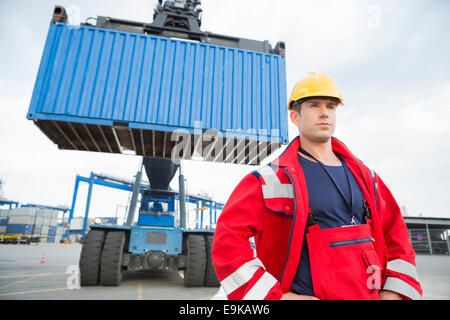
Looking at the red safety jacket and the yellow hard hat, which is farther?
the yellow hard hat

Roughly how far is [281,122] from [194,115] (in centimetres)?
199

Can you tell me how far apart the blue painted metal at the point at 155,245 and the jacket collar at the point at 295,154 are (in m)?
5.06

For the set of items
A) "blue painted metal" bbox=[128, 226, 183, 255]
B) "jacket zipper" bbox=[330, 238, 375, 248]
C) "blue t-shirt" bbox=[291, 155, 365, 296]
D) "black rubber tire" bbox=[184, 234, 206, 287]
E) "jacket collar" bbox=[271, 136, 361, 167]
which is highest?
"jacket collar" bbox=[271, 136, 361, 167]

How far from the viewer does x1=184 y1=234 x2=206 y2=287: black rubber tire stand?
226 inches

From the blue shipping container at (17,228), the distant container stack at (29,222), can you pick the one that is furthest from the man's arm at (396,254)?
the blue shipping container at (17,228)

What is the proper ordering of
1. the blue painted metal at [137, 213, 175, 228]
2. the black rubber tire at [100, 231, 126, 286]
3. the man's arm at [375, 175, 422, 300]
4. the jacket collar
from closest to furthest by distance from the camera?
the man's arm at [375, 175, 422, 300] < the jacket collar < the black rubber tire at [100, 231, 126, 286] < the blue painted metal at [137, 213, 175, 228]

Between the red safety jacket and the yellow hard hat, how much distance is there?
301mm

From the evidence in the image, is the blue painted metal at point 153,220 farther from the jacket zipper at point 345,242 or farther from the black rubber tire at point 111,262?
the jacket zipper at point 345,242

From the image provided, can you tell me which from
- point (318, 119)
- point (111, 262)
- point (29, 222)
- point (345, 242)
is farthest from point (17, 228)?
point (345, 242)

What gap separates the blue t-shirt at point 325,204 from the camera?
3.66ft

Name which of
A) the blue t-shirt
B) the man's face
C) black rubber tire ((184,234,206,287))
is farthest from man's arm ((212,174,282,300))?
black rubber tire ((184,234,206,287))

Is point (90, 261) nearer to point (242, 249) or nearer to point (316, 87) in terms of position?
point (242, 249)

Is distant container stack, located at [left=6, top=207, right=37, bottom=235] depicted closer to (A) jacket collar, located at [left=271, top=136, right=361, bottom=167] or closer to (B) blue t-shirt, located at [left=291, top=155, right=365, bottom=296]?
(A) jacket collar, located at [left=271, top=136, right=361, bottom=167]
